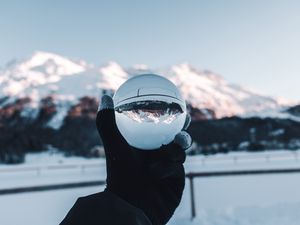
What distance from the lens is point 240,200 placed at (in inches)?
314

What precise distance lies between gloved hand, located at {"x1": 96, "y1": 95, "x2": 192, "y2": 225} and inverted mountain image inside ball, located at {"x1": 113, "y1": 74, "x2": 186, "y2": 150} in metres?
0.03

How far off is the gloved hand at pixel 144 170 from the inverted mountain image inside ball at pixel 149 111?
3cm

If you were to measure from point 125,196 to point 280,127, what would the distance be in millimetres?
88858

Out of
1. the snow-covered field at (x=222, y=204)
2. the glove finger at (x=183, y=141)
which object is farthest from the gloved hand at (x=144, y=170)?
the snow-covered field at (x=222, y=204)

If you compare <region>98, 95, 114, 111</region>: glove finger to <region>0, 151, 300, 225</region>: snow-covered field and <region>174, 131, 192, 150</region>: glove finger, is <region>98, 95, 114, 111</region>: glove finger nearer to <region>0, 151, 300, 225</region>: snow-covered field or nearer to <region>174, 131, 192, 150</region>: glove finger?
<region>174, 131, 192, 150</region>: glove finger

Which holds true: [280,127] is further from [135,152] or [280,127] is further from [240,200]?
[135,152]

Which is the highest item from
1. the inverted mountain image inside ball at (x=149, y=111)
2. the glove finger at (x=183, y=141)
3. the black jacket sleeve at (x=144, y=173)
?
the inverted mountain image inside ball at (x=149, y=111)

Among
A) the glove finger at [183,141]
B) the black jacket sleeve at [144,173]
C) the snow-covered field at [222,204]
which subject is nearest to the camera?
the black jacket sleeve at [144,173]

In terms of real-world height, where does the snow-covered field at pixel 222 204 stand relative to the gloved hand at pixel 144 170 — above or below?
below

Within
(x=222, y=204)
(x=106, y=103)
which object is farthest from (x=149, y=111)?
(x=222, y=204)

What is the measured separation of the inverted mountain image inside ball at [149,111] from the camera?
1.17 metres

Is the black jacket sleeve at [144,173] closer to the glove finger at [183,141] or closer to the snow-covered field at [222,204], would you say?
the glove finger at [183,141]

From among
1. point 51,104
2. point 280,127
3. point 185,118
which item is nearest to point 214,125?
point 280,127

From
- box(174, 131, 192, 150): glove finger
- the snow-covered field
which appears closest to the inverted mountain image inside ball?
box(174, 131, 192, 150): glove finger
